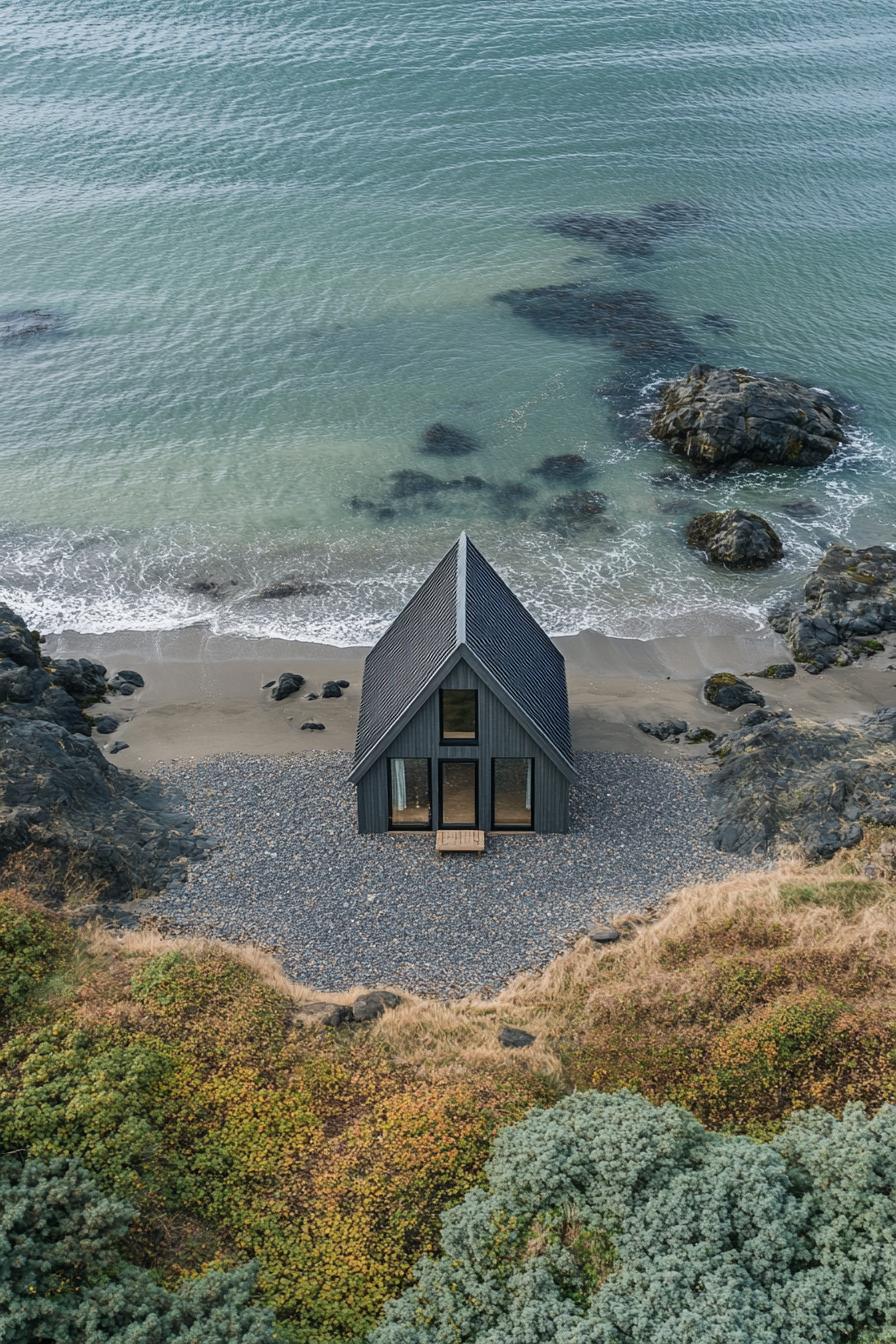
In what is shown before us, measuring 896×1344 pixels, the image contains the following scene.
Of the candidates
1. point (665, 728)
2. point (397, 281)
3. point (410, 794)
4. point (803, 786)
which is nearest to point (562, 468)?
point (665, 728)

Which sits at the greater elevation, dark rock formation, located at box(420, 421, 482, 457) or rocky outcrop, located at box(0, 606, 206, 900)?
dark rock formation, located at box(420, 421, 482, 457)

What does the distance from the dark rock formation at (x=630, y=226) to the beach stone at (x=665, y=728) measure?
42.8 m

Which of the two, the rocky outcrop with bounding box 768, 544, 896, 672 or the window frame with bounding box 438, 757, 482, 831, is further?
the rocky outcrop with bounding box 768, 544, 896, 672

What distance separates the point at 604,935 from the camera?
90.8 feet

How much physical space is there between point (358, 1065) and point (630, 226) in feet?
208

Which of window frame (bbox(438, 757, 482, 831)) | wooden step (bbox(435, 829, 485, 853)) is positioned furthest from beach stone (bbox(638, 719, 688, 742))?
wooden step (bbox(435, 829, 485, 853))

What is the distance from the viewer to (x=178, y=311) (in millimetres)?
63219

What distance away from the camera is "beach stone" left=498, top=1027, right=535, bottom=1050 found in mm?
23805

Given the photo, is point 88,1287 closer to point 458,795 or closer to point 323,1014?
point 323,1014

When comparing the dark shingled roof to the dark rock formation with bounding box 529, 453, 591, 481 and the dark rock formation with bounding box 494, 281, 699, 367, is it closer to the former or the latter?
the dark rock formation with bounding box 529, 453, 591, 481

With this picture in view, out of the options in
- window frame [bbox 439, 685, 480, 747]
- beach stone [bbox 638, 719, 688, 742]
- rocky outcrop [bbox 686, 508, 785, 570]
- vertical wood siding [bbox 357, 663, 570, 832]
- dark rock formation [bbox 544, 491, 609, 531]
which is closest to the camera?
window frame [bbox 439, 685, 480, 747]

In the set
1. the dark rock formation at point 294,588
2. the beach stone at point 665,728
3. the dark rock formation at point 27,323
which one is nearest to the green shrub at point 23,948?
the beach stone at point 665,728

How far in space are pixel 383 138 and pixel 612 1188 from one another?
7738 cm

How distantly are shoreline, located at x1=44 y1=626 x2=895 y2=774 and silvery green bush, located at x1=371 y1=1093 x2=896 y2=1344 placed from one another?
690 inches
